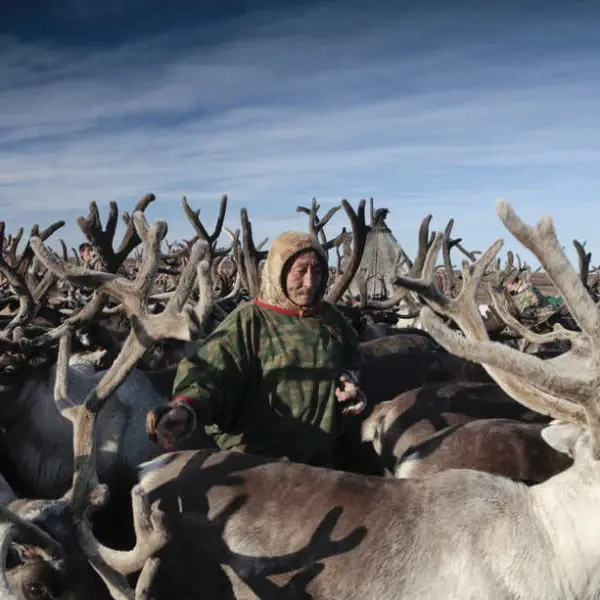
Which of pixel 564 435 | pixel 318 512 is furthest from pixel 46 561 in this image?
pixel 564 435

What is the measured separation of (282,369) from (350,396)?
307 mm

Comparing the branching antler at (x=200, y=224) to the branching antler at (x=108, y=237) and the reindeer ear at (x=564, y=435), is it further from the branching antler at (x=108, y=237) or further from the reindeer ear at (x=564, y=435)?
Result: the reindeer ear at (x=564, y=435)

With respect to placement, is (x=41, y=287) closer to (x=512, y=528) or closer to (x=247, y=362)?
(x=247, y=362)

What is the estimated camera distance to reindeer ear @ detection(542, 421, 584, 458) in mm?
2010

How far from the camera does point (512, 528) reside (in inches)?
75.7

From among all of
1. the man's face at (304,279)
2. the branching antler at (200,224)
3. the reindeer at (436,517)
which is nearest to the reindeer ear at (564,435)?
the reindeer at (436,517)

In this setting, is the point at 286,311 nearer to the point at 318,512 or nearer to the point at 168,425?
the point at 168,425

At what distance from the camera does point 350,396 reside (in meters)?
2.84

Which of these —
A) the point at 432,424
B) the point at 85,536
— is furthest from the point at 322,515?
the point at 432,424

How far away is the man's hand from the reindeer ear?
920 mm

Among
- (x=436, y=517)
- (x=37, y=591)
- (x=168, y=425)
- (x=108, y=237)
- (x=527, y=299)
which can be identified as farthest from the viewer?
(x=527, y=299)

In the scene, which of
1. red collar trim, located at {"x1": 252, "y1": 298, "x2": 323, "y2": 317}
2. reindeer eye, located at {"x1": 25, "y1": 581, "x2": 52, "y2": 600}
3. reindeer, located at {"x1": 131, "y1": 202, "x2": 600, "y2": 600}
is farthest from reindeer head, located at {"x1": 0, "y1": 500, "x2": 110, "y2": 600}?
red collar trim, located at {"x1": 252, "y1": 298, "x2": 323, "y2": 317}

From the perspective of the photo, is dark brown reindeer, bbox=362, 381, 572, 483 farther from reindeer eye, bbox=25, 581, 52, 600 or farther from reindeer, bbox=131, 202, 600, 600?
reindeer eye, bbox=25, 581, 52, 600

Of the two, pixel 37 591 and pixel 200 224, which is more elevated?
pixel 200 224
